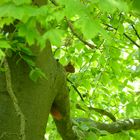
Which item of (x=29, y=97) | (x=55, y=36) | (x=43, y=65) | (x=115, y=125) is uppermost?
(x=55, y=36)

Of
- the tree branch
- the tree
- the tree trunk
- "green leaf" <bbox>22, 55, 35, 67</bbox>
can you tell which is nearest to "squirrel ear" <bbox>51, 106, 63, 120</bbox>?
the tree

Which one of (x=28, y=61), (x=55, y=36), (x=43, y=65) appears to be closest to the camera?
(x=55, y=36)

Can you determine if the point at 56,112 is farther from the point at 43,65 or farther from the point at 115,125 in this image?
the point at 115,125

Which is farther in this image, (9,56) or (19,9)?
(9,56)

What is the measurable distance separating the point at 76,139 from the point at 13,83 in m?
0.63

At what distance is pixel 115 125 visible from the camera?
2.61 meters

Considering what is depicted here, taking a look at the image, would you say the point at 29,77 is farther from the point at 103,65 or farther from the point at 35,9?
the point at 103,65

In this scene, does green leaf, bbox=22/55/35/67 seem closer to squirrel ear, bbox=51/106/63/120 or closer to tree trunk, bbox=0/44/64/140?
tree trunk, bbox=0/44/64/140

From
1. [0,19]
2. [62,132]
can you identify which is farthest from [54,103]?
[0,19]

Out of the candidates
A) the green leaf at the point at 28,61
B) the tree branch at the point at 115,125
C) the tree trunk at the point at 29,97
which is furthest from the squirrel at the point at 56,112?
the green leaf at the point at 28,61

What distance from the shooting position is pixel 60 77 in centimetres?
194

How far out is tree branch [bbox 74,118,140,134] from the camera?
2.39m

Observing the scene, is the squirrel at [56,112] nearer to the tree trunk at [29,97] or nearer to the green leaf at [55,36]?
the tree trunk at [29,97]

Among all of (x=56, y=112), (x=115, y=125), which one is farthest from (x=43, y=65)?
(x=115, y=125)
